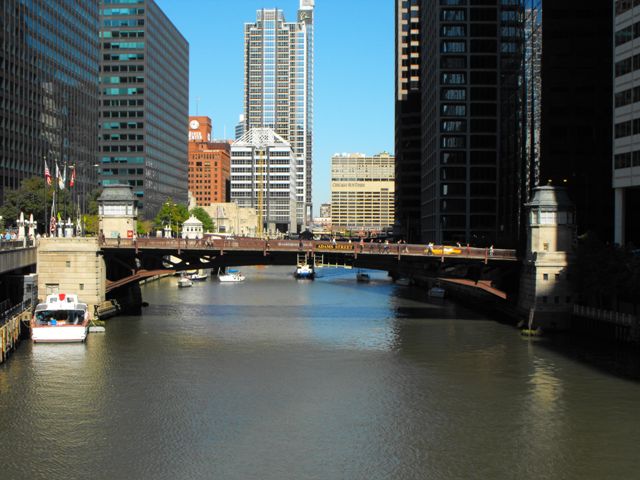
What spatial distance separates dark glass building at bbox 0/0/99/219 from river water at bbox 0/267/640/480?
8266 centimetres

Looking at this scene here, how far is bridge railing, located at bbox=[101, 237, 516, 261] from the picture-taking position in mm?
87188

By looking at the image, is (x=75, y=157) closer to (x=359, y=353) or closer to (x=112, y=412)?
(x=359, y=353)

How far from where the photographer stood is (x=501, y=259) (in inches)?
3442

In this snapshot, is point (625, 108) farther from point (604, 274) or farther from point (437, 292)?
point (437, 292)

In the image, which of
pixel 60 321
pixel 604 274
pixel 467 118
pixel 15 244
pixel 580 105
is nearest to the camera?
Result: pixel 604 274

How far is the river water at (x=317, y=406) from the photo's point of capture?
1583 inches

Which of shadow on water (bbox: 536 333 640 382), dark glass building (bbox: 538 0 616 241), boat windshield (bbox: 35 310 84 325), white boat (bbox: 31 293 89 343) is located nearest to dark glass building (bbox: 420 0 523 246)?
dark glass building (bbox: 538 0 616 241)

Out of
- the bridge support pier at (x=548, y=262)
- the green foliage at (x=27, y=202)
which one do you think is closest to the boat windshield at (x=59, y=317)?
the bridge support pier at (x=548, y=262)

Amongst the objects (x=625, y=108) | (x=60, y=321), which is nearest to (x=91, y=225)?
(x=60, y=321)

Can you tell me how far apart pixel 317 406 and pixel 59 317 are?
3413 centimetres

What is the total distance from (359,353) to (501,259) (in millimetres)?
25487

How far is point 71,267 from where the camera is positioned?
8544cm

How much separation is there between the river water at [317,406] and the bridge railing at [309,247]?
8.33 metres

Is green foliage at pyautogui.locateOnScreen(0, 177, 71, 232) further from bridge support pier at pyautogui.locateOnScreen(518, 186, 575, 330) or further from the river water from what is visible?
bridge support pier at pyautogui.locateOnScreen(518, 186, 575, 330)
